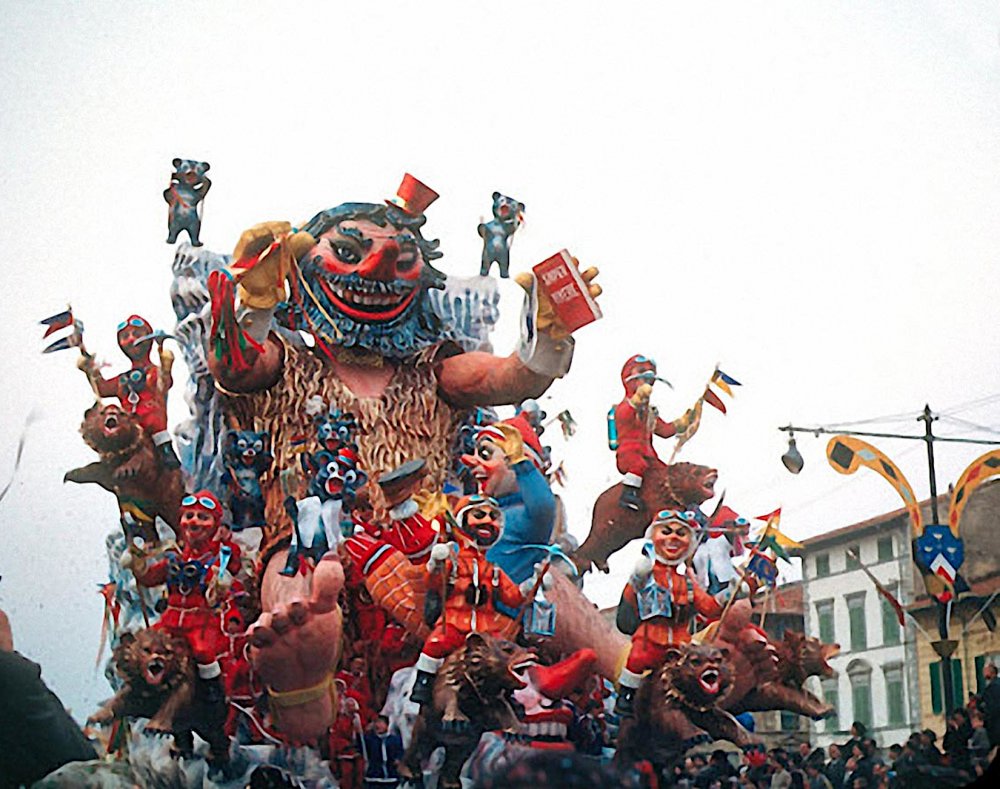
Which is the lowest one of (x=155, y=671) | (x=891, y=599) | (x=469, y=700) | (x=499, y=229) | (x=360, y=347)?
(x=469, y=700)

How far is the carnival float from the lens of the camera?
745 cm

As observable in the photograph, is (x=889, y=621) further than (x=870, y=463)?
No

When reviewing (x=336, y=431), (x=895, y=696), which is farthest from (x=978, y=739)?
(x=336, y=431)

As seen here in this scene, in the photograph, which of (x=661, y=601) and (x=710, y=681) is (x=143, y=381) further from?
(x=710, y=681)

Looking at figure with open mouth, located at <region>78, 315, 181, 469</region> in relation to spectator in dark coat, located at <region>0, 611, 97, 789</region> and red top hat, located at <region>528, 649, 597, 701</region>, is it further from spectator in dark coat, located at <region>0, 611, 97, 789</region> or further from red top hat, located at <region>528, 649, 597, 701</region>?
red top hat, located at <region>528, 649, 597, 701</region>

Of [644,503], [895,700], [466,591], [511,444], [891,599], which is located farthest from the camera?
[891,599]

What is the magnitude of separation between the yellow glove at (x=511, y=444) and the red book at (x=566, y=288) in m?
0.62

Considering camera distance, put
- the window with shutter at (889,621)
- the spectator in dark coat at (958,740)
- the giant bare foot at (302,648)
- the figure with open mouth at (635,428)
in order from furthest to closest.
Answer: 1. the window with shutter at (889,621)
2. the figure with open mouth at (635,428)
3. the spectator in dark coat at (958,740)
4. the giant bare foot at (302,648)

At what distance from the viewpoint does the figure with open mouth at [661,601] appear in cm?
768

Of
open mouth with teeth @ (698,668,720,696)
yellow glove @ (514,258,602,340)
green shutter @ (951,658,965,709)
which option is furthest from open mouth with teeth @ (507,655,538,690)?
green shutter @ (951,658,965,709)

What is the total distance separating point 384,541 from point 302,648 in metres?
0.67

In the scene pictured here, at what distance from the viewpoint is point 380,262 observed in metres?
8.10

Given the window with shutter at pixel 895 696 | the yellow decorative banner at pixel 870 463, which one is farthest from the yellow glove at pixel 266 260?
the window with shutter at pixel 895 696

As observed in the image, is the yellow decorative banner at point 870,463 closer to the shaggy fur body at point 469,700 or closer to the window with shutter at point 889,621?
the window with shutter at point 889,621
